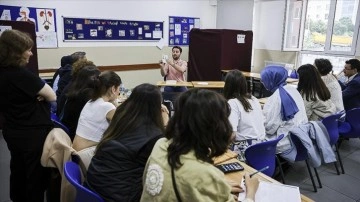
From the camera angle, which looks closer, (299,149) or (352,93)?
(299,149)

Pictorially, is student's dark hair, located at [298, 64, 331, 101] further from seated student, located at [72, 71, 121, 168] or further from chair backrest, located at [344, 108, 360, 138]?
seated student, located at [72, 71, 121, 168]

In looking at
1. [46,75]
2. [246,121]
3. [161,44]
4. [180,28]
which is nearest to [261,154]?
[246,121]

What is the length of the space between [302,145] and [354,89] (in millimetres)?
1664

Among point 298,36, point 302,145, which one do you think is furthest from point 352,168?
point 298,36

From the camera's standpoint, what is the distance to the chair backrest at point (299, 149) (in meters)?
2.34

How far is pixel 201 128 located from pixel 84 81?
1625 mm

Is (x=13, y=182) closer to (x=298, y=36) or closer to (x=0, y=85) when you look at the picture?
(x=0, y=85)

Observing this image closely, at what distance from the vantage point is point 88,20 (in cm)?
530

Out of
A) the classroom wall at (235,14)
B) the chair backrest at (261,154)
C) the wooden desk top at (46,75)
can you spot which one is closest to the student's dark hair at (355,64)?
the chair backrest at (261,154)

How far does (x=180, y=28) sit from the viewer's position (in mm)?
6473

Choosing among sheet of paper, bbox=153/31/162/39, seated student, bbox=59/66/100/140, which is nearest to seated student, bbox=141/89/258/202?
seated student, bbox=59/66/100/140

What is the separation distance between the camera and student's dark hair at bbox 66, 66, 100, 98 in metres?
2.25

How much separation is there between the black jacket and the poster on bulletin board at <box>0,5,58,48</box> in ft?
14.2

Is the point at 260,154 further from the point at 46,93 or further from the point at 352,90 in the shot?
the point at 352,90
